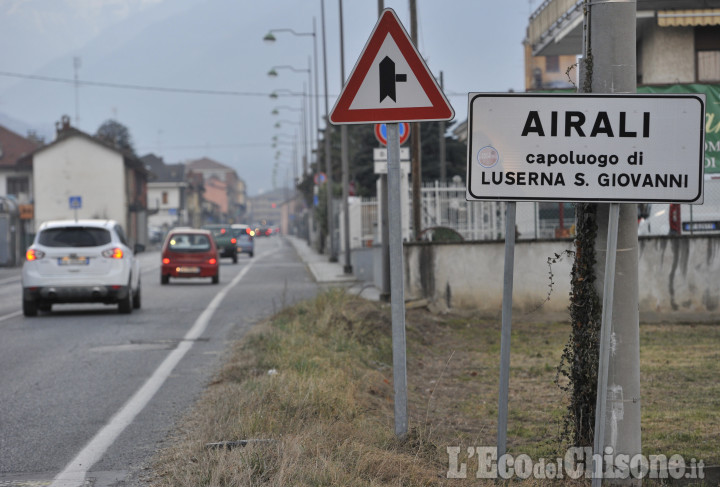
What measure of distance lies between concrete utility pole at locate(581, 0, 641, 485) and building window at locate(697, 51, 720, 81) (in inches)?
789

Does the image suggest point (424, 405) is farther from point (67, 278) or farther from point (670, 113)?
point (67, 278)

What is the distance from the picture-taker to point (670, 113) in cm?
554

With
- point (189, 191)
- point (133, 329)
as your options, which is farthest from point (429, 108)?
point (189, 191)

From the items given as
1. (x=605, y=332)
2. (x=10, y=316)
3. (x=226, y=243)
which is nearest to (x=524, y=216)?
(x=10, y=316)

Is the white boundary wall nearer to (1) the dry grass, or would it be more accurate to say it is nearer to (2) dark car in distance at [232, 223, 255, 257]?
(1) the dry grass

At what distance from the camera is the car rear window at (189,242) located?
30219 millimetres

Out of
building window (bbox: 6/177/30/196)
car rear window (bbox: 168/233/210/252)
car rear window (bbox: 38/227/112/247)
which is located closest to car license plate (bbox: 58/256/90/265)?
car rear window (bbox: 38/227/112/247)

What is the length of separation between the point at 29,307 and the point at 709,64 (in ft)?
53.6

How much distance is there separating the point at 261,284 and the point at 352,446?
2288 cm

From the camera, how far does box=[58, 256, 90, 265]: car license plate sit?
18.8 meters

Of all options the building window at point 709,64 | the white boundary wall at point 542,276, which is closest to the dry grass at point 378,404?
the white boundary wall at point 542,276

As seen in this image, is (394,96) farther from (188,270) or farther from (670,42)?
(188,270)

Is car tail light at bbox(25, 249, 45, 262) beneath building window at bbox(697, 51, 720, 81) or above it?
beneath

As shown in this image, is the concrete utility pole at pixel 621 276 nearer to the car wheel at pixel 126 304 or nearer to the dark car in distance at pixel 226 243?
the car wheel at pixel 126 304
